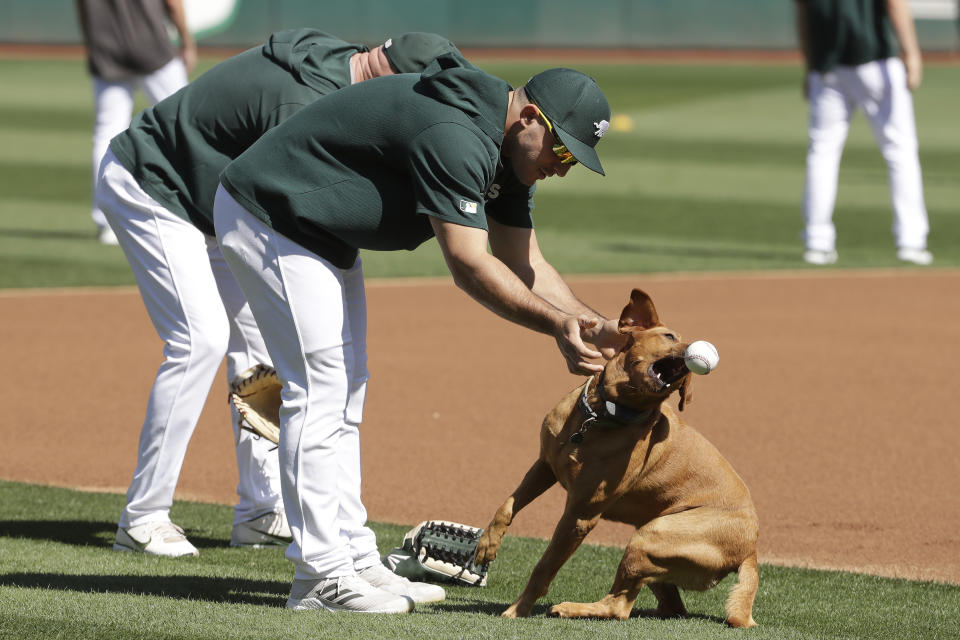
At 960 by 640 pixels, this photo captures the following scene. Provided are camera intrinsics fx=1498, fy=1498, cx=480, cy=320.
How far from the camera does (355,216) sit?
4551 millimetres

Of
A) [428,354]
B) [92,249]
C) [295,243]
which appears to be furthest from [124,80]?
[295,243]

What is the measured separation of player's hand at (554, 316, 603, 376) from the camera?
4293mm

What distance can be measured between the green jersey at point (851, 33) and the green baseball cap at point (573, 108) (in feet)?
29.0

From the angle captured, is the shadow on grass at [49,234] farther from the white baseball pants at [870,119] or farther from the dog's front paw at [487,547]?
the dog's front paw at [487,547]

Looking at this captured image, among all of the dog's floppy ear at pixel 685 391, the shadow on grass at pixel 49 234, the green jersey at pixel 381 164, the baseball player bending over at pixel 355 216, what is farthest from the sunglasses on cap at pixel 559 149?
the shadow on grass at pixel 49 234

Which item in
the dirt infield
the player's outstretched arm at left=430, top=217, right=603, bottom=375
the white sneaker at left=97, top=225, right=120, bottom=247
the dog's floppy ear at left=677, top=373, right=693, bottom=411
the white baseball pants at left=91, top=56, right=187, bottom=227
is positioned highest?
the player's outstretched arm at left=430, top=217, right=603, bottom=375

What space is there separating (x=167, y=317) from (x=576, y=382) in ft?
13.0

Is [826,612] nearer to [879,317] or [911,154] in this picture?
[879,317]

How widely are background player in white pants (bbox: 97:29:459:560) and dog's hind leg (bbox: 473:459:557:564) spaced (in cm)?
157

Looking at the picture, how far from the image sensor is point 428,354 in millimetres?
10086

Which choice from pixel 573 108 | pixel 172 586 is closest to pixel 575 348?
pixel 573 108

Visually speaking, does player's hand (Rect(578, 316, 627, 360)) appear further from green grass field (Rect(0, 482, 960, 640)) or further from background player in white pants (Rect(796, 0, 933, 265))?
background player in white pants (Rect(796, 0, 933, 265))

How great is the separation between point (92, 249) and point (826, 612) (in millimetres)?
10270

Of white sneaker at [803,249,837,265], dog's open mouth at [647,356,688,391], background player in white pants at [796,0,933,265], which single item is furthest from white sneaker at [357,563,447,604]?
white sneaker at [803,249,837,265]
